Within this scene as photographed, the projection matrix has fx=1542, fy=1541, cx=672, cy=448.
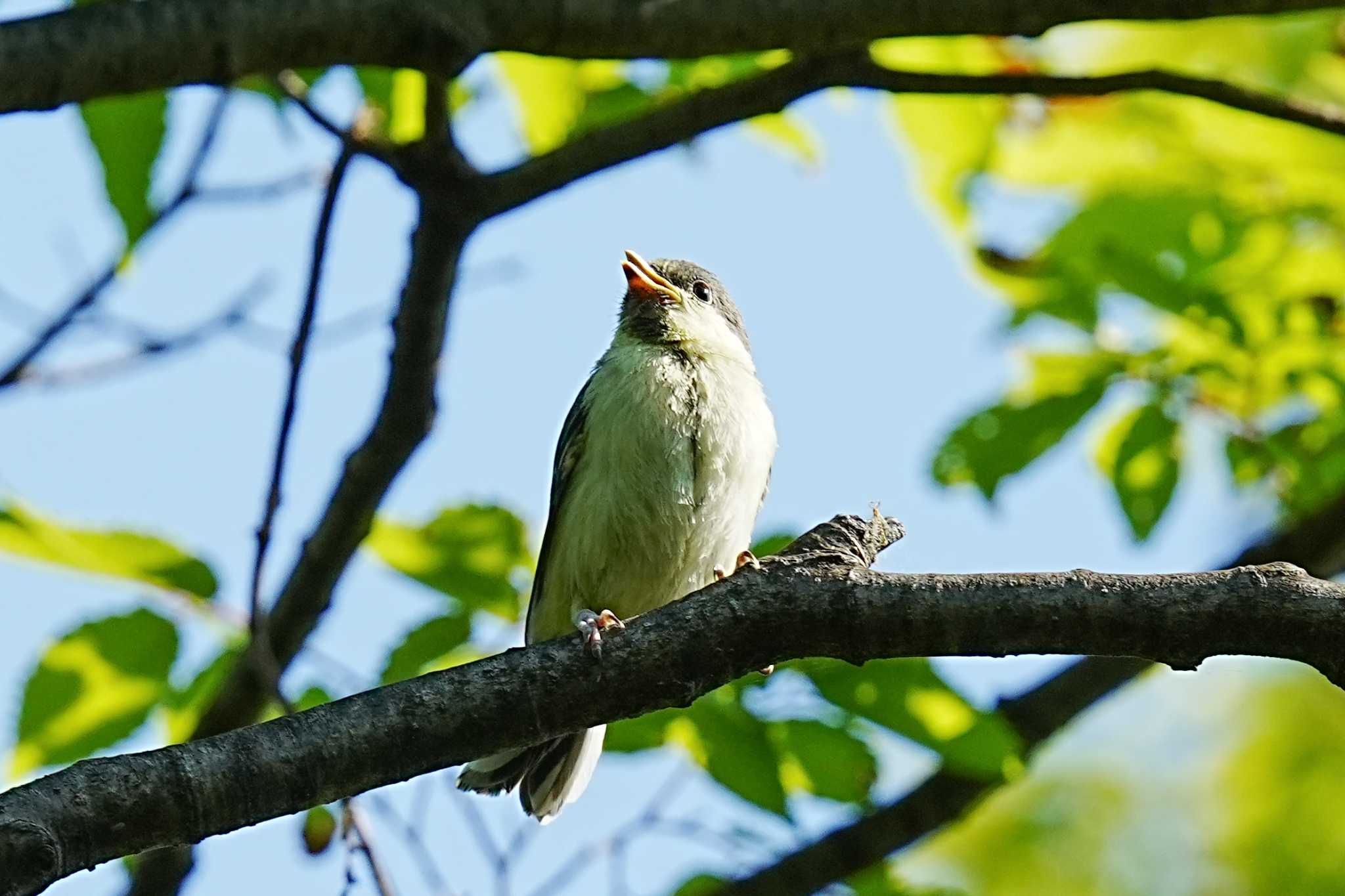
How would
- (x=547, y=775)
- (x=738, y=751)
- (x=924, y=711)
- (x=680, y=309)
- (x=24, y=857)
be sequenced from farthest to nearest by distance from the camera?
1. (x=680, y=309)
2. (x=547, y=775)
3. (x=738, y=751)
4. (x=924, y=711)
5. (x=24, y=857)

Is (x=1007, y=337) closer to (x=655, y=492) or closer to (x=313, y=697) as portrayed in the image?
(x=655, y=492)

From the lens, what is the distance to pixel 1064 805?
12664 millimetres

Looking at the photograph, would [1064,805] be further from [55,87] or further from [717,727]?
[55,87]

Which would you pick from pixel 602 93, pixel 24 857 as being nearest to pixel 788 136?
pixel 602 93

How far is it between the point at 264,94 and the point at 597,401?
1615mm

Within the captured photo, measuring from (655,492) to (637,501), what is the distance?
7cm

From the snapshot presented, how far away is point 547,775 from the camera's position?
5.82 m

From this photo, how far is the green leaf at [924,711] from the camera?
4.40 metres

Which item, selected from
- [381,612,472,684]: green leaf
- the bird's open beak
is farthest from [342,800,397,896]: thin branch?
the bird's open beak

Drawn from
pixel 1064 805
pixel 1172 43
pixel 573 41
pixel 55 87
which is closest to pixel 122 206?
pixel 55 87

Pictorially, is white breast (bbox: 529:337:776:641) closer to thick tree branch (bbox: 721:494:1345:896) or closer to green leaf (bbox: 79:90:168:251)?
thick tree branch (bbox: 721:494:1345:896)

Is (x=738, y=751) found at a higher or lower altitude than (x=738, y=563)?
lower

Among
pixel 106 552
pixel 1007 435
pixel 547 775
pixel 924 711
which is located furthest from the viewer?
pixel 547 775

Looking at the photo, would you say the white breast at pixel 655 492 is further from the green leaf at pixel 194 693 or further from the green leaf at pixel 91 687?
the green leaf at pixel 91 687
